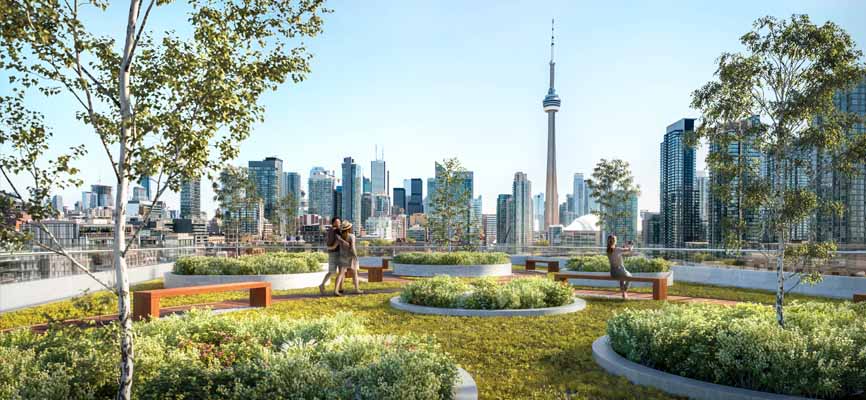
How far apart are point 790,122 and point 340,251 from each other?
10.0 m

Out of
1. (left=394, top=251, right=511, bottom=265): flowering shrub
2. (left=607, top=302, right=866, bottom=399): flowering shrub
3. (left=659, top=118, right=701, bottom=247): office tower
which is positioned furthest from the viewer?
(left=659, top=118, right=701, bottom=247): office tower

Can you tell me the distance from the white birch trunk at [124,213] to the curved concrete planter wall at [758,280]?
1654 centimetres

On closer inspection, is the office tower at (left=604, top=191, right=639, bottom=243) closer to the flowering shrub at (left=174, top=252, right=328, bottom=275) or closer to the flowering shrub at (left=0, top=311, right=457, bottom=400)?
the flowering shrub at (left=174, top=252, right=328, bottom=275)

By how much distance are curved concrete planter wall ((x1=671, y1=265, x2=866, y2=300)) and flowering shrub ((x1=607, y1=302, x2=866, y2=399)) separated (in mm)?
9230

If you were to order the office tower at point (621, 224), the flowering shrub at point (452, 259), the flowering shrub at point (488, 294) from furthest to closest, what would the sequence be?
1. the office tower at point (621, 224)
2. the flowering shrub at point (452, 259)
3. the flowering shrub at point (488, 294)

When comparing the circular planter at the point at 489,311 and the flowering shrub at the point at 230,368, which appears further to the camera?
the circular planter at the point at 489,311

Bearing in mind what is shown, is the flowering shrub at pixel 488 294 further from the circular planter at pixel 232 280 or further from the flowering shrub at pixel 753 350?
the circular planter at pixel 232 280

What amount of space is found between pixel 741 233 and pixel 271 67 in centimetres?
727

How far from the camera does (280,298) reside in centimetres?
1355

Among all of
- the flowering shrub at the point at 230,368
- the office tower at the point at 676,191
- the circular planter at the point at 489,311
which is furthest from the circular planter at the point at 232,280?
the office tower at the point at 676,191

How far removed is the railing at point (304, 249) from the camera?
43.1 ft

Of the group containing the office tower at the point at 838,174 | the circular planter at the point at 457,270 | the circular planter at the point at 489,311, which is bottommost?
the circular planter at the point at 457,270

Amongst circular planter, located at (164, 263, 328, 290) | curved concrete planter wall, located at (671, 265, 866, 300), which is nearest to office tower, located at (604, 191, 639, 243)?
curved concrete planter wall, located at (671, 265, 866, 300)

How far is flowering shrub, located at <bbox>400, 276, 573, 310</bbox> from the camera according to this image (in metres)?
11.0
